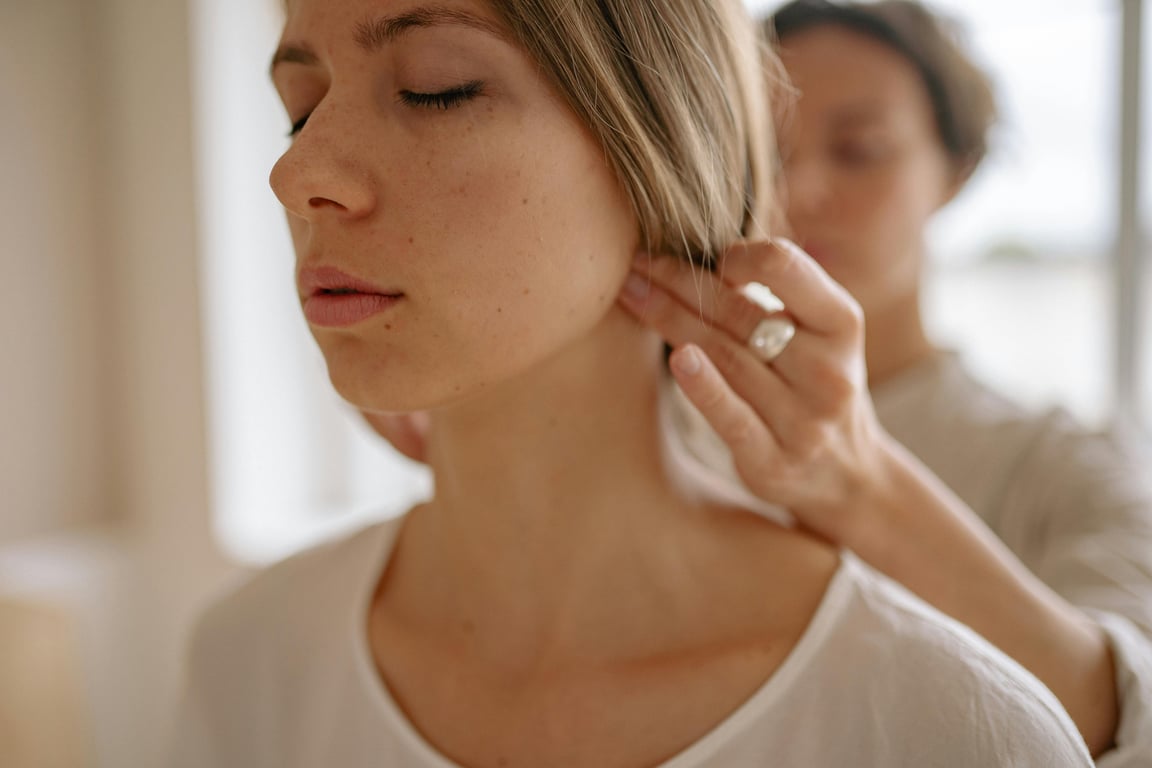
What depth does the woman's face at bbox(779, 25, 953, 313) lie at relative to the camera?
132cm

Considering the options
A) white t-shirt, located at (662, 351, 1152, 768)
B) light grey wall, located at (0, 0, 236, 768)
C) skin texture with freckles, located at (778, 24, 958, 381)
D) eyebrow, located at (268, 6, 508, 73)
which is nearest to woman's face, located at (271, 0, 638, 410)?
eyebrow, located at (268, 6, 508, 73)

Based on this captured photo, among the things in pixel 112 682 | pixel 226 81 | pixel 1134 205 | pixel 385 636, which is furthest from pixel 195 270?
pixel 1134 205

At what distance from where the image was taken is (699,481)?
829 millimetres

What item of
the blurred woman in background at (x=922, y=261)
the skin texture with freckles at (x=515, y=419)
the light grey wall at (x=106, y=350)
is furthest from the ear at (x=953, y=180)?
the light grey wall at (x=106, y=350)

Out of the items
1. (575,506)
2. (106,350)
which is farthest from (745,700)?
(106,350)

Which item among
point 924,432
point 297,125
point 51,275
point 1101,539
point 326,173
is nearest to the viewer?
point 326,173

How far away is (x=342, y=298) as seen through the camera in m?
0.66

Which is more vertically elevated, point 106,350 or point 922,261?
point 922,261

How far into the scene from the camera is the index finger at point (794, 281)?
725 millimetres

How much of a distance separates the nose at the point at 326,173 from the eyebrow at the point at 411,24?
0.18 feet

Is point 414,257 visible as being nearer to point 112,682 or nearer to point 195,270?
point 195,270

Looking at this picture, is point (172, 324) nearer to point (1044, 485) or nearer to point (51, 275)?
point (51, 275)

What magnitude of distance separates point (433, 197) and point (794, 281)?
274 mm

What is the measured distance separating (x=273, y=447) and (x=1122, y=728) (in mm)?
2156
